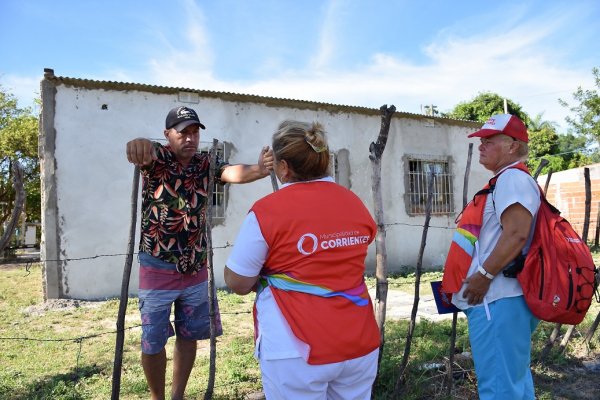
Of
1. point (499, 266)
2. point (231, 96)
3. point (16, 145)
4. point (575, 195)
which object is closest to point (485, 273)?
point (499, 266)

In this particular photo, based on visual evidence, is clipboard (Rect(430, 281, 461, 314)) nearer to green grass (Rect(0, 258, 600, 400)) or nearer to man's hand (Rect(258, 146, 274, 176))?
green grass (Rect(0, 258, 600, 400))

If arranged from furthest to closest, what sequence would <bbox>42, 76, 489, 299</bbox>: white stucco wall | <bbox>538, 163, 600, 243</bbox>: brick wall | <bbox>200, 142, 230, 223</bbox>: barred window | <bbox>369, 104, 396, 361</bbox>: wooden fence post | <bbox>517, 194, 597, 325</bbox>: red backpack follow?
<bbox>538, 163, 600, 243</bbox>: brick wall → <bbox>200, 142, 230, 223</bbox>: barred window → <bbox>42, 76, 489, 299</bbox>: white stucco wall → <bbox>369, 104, 396, 361</bbox>: wooden fence post → <bbox>517, 194, 597, 325</bbox>: red backpack

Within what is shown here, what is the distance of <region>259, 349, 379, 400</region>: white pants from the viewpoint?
1.50m

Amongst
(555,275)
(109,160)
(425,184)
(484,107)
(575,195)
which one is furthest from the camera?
(484,107)

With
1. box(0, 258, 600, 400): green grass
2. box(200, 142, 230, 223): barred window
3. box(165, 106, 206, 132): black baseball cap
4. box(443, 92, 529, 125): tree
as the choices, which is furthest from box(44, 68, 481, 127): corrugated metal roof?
box(443, 92, 529, 125): tree

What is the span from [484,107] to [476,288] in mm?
24221

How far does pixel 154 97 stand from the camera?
796cm

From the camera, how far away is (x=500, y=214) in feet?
6.64

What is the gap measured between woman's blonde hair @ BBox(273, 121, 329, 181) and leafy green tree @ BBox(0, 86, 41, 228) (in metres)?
13.5

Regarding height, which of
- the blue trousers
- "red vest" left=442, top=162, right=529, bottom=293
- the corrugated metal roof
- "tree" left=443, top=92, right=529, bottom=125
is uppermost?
"tree" left=443, top=92, right=529, bottom=125

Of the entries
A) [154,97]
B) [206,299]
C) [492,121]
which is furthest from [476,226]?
[154,97]

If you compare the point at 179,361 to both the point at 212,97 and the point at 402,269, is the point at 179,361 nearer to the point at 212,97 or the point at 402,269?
the point at 212,97

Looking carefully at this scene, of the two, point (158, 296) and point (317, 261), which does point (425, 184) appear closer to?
point (158, 296)

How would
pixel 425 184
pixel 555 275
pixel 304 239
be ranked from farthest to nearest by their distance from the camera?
pixel 425 184, pixel 555 275, pixel 304 239
